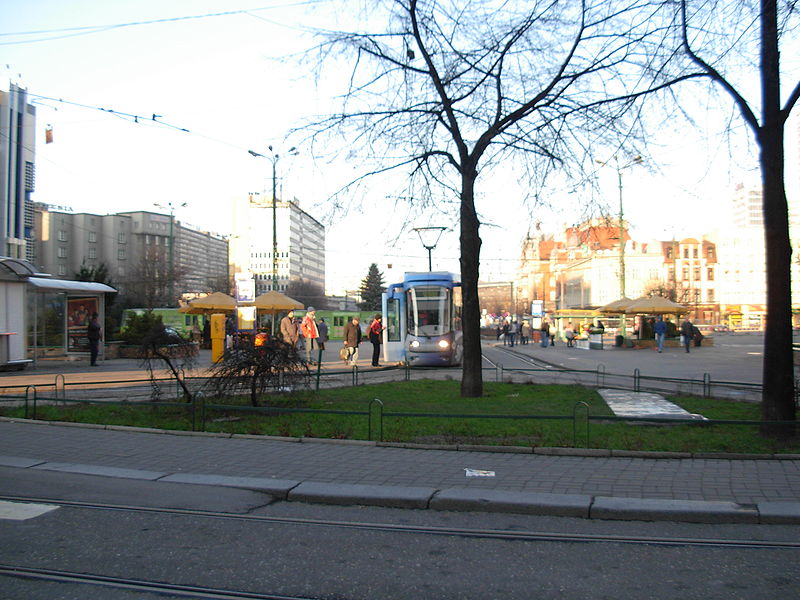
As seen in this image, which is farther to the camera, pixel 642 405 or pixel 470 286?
pixel 470 286

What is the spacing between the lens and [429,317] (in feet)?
75.9

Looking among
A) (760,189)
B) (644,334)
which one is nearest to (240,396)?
(760,189)

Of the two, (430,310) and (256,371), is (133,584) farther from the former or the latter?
(430,310)

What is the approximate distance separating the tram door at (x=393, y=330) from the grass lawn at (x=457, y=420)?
10.4 m

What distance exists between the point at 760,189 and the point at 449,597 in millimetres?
7867

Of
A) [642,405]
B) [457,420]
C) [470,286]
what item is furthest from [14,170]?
[642,405]

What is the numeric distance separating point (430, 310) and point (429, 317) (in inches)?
10.0

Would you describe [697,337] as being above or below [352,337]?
below

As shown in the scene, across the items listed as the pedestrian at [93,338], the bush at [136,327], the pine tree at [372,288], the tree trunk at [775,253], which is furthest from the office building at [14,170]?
the tree trunk at [775,253]

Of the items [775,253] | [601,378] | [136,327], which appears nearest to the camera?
[775,253]

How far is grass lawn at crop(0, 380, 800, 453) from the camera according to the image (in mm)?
8734

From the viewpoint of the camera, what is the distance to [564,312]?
63.8 metres

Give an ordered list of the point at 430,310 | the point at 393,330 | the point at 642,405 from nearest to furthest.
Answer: the point at 642,405
the point at 430,310
the point at 393,330

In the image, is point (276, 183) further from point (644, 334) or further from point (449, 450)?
point (644, 334)
